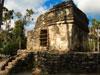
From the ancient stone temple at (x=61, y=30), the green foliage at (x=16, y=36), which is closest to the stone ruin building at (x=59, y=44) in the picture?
the ancient stone temple at (x=61, y=30)

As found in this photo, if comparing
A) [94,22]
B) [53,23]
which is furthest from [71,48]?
[94,22]

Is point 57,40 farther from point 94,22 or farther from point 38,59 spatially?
point 94,22

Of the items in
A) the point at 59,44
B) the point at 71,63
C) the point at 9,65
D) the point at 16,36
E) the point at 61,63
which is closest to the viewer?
the point at 9,65

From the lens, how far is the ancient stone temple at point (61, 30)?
871 inches

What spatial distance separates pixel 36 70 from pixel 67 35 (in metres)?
4.76

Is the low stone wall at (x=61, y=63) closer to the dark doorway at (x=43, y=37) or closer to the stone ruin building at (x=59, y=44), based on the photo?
the stone ruin building at (x=59, y=44)

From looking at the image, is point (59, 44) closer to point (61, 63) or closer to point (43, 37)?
point (43, 37)

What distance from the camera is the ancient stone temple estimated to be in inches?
871

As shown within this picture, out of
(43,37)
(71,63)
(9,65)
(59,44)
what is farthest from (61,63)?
(43,37)

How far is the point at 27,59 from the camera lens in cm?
1934

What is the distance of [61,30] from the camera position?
73.9ft

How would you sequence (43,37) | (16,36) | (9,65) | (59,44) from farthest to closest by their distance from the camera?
1. (16,36)
2. (43,37)
3. (59,44)
4. (9,65)

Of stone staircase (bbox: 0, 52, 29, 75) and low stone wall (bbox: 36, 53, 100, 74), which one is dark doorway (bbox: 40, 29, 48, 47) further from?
low stone wall (bbox: 36, 53, 100, 74)

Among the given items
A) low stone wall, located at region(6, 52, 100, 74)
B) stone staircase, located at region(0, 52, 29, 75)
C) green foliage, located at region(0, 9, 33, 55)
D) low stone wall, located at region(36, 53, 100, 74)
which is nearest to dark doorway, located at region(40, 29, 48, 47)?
stone staircase, located at region(0, 52, 29, 75)
